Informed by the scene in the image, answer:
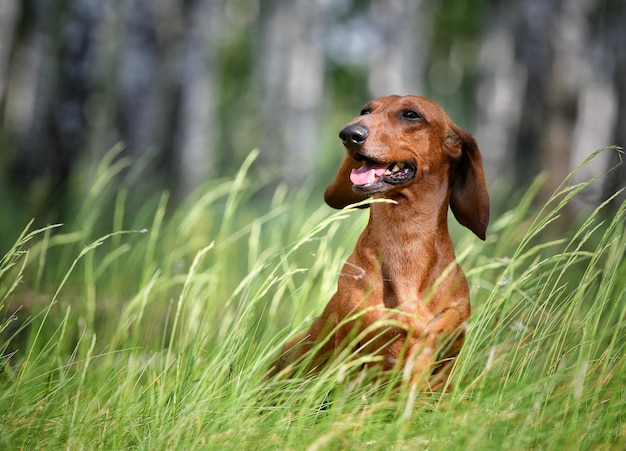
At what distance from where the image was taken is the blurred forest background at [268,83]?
6.86 meters

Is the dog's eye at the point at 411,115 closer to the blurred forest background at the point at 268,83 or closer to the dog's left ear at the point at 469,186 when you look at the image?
the dog's left ear at the point at 469,186

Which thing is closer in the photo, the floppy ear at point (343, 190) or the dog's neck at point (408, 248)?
the dog's neck at point (408, 248)

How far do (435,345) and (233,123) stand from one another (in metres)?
27.1

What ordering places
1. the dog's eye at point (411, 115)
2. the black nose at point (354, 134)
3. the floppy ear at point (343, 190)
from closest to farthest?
1. the black nose at point (354, 134)
2. the dog's eye at point (411, 115)
3. the floppy ear at point (343, 190)

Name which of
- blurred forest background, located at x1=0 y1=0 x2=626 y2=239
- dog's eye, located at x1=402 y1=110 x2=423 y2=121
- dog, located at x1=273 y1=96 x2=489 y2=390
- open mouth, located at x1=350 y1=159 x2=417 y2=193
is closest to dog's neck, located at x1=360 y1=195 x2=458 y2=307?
dog, located at x1=273 y1=96 x2=489 y2=390

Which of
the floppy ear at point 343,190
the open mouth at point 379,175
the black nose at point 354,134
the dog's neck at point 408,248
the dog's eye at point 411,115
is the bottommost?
the dog's neck at point 408,248

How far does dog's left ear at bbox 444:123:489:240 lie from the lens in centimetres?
261

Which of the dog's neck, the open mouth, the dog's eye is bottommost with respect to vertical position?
the dog's neck

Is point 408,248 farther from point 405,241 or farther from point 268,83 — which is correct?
point 268,83

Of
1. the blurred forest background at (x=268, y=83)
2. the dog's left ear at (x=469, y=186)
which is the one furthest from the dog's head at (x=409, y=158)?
the blurred forest background at (x=268, y=83)

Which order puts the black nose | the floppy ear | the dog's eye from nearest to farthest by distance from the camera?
1. the black nose
2. the dog's eye
3. the floppy ear

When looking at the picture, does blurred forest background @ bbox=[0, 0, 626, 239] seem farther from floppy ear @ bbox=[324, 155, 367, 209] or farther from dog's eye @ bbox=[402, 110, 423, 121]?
dog's eye @ bbox=[402, 110, 423, 121]

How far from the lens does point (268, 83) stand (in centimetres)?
1376

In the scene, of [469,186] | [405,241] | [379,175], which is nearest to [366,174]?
[379,175]
